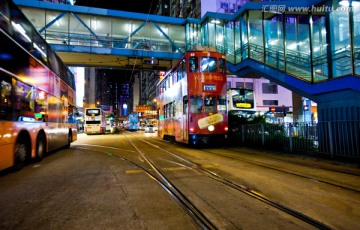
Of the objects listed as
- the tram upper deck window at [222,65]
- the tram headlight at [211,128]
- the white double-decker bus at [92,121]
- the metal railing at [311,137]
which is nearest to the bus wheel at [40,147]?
the tram headlight at [211,128]

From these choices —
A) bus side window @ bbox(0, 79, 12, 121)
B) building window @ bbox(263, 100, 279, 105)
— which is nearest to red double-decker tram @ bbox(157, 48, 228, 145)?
bus side window @ bbox(0, 79, 12, 121)

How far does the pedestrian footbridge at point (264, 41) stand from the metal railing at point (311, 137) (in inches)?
4.3

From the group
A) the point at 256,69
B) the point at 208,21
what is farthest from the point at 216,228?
the point at 208,21

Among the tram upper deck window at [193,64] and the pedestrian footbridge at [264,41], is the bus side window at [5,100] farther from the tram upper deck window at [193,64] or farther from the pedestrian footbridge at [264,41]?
the pedestrian footbridge at [264,41]

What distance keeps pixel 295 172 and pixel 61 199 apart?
5858mm

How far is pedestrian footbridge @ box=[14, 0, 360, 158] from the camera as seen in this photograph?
397 inches

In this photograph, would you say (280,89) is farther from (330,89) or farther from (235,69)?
(330,89)

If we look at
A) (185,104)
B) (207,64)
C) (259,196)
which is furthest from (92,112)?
(259,196)

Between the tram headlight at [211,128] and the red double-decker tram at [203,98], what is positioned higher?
the red double-decker tram at [203,98]

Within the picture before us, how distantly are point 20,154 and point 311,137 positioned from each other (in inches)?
416

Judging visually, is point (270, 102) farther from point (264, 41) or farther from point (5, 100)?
point (5, 100)

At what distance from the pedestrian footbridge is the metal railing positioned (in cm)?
11

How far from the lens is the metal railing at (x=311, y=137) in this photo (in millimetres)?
8531

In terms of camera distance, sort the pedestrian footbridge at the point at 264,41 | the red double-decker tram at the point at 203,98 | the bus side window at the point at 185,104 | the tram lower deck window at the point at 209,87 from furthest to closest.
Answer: the bus side window at the point at 185,104
the tram lower deck window at the point at 209,87
the red double-decker tram at the point at 203,98
the pedestrian footbridge at the point at 264,41
